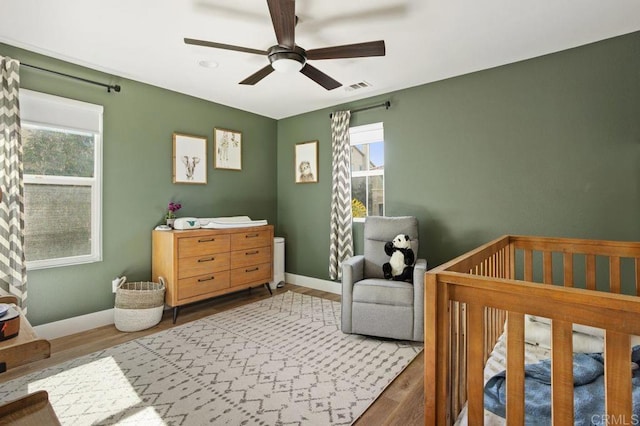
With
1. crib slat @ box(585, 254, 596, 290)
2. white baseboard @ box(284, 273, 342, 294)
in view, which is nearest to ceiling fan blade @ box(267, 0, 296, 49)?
crib slat @ box(585, 254, 596, 290)

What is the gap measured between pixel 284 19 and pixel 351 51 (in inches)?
20.0

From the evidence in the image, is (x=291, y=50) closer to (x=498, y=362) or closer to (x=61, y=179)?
(x=498, y=362)

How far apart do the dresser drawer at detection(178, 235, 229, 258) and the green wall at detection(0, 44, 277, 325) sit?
0.55m

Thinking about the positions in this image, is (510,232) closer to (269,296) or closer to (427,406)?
(427,406)

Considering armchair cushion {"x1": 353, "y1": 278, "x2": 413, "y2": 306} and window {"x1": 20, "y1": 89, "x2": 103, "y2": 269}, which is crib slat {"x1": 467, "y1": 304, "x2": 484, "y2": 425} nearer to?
armchair cushion {"x1": 353, "y1": 278, "x2": 413, "y2": 306}

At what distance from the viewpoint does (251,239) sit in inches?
144

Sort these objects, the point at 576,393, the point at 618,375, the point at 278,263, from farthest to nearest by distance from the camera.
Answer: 1. the point at 278,263
2. the point at 576,393
3. the point at 618,375

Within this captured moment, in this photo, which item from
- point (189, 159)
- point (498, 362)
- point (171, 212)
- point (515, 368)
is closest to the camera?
point (515, 368)

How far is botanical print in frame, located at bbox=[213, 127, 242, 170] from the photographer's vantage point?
3.89 m

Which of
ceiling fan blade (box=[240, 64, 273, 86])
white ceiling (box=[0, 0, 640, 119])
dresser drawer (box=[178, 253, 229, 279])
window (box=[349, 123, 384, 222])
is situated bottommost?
dresser drawer (box=[178, 253, 229, 279])

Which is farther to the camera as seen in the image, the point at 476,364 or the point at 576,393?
the point at 576,393

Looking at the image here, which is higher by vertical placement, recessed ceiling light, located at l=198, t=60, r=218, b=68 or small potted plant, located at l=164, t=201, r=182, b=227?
recessed ceiling light, located at l=198, t=60, r=218, b=68

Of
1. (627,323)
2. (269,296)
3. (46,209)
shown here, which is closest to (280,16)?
(627,323)

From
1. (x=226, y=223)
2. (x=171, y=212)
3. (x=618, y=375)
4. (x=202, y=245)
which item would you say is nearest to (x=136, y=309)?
(x=202, y=245)
